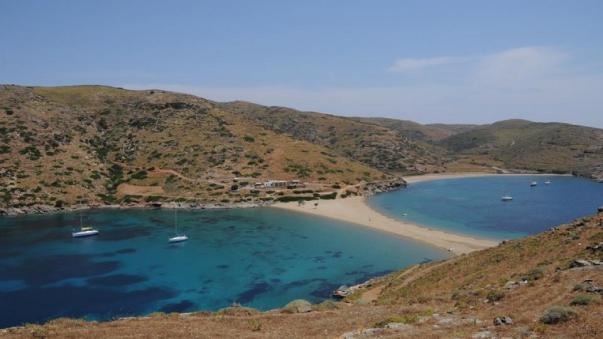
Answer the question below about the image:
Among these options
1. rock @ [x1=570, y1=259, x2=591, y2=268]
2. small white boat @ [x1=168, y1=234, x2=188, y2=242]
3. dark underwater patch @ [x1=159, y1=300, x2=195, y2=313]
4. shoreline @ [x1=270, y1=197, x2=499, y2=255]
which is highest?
rock @ [x1=570, y1=259, x2=591, y2=268]

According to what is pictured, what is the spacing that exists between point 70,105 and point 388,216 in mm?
128396

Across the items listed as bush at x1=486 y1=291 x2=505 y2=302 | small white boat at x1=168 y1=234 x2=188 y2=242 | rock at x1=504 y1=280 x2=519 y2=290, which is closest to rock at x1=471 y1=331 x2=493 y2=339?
bush at x1=486 y1=291 x2=505 y2=302

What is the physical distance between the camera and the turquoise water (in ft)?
161

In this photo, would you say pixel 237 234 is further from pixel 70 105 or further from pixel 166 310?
pixel 70 105

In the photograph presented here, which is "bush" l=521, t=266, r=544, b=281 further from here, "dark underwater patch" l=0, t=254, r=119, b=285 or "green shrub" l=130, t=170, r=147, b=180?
"green shrub" l=130, t=170, r=147, b=180

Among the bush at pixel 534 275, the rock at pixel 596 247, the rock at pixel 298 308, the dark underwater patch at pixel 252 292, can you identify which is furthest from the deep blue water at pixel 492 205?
the rock at pixel 298 308

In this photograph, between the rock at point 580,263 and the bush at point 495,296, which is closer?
the bush at point 495,296

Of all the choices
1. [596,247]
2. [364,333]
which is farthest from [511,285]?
[364,333]

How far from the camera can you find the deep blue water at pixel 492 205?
92669mm

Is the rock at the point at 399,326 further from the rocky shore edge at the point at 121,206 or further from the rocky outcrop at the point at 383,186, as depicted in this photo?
the rocky outcrop at the point at 383,186

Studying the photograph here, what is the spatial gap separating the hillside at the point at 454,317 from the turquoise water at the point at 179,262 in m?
22.9

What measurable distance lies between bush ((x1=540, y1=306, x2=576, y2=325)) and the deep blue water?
6607 centimetres

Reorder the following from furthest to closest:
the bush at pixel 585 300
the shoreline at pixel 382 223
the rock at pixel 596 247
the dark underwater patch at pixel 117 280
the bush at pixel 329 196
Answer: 1. the bush at pixel 329 196
2. the shoreline at pixel 382 223
3. the dark underwater patch at pixel 117 280
4. the rock at pixel 596 247
5. the bush at pixel 585 300

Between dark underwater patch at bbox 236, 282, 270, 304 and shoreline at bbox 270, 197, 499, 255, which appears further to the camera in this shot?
shoreline at bbox 270, 197, 499, 255
